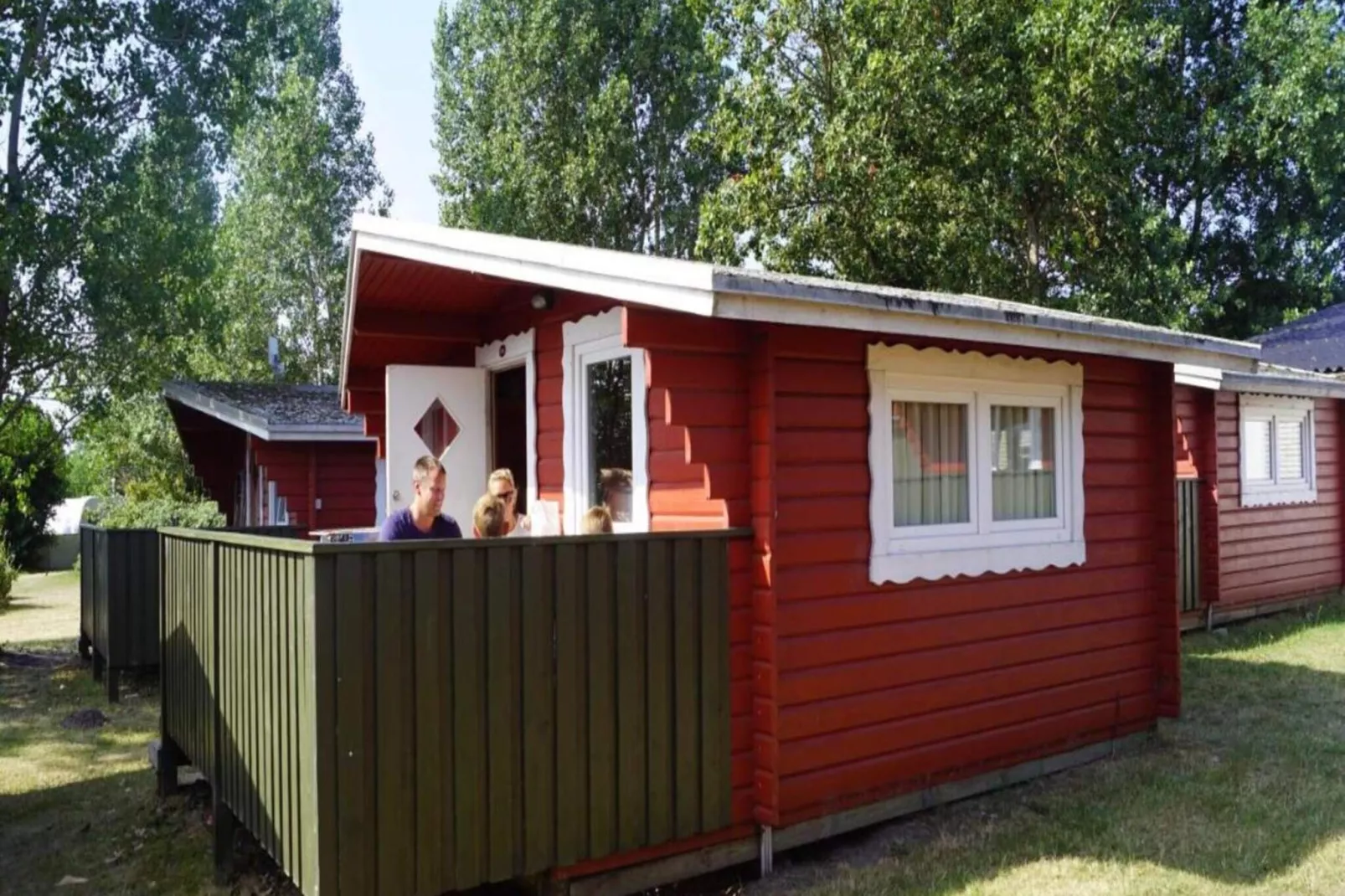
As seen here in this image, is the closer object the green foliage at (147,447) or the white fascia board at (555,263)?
the white fascia board at (555,263)

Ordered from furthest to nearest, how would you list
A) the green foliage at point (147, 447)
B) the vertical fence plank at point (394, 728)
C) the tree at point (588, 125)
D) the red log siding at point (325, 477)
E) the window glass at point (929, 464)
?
the tree at point (588, 125) → the green foliage at point (147, 447) → the red log siding at point (325, 477) → the window glass at point (929, 464) → the vertical fence plank at point (394, 728)

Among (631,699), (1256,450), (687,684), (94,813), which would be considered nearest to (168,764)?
(94,813)

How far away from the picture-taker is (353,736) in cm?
342

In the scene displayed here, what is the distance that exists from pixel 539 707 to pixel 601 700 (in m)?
0.28

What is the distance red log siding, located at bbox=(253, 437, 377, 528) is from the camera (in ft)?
41.5

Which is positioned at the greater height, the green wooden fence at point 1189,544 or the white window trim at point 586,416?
the white window trim at point 586,416

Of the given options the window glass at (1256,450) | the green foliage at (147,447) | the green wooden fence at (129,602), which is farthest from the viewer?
the green foliage at (147,447)

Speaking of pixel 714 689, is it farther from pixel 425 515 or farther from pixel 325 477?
pixel 325 477

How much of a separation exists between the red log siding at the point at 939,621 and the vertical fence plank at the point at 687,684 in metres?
0.39

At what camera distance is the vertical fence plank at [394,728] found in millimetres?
3465

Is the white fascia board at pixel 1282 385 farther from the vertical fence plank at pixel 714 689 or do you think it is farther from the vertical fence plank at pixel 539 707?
the vertical fence plank at pixel 539 707

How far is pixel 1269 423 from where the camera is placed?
1147 centimetres

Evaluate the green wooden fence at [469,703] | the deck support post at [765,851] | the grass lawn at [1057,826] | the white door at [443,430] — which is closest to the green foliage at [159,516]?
the grass lawn at [1057,826]

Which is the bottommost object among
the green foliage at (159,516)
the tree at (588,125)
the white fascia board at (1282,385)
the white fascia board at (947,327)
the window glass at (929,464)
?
the green foliage at (159,516)
